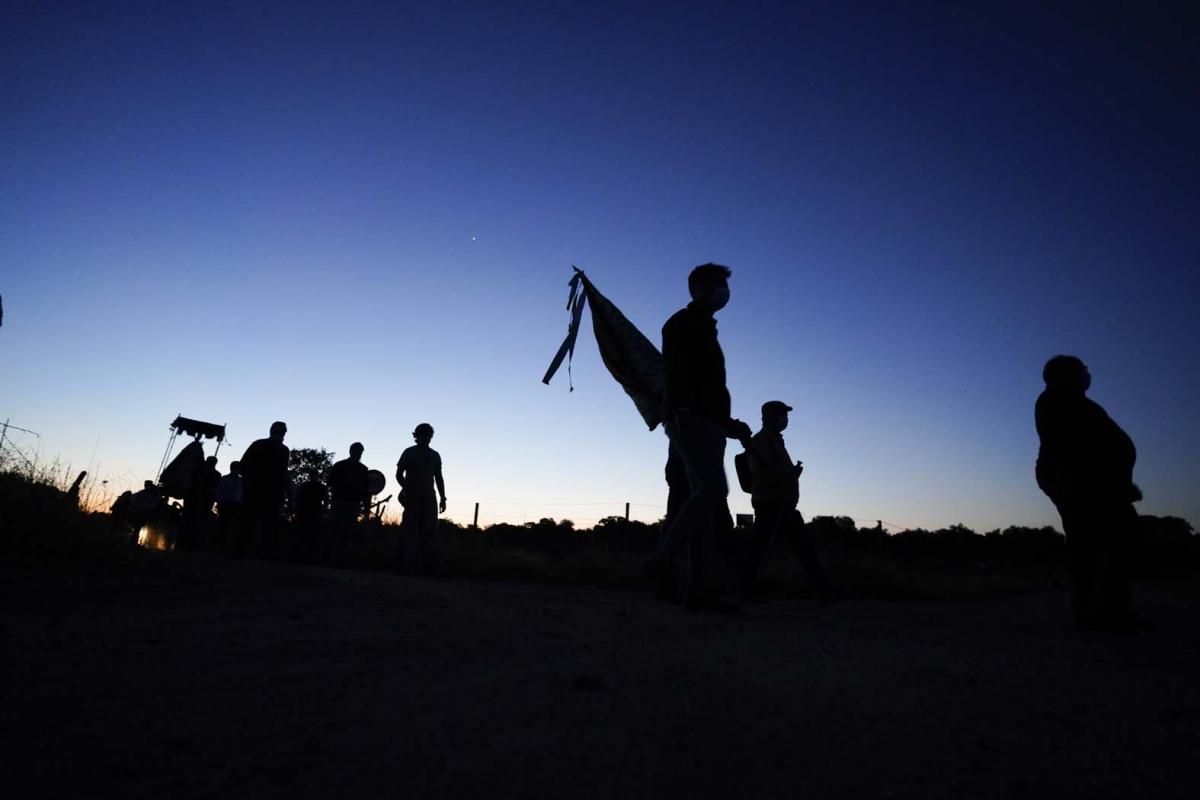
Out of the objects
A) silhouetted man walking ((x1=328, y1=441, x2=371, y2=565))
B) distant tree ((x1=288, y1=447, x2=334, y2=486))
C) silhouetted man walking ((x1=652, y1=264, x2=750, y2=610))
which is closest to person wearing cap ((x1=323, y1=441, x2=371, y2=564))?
silhouetted man walking ((x1=328, y1=441, x2=371, y2=565))

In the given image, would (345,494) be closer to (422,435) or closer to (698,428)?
(422,435)

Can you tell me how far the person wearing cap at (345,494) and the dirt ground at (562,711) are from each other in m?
7.25

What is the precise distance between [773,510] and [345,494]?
22.5ft

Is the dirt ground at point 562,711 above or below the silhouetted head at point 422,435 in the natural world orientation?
below

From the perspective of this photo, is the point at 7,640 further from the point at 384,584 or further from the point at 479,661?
the point at 384,584

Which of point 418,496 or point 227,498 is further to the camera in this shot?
point 227,498

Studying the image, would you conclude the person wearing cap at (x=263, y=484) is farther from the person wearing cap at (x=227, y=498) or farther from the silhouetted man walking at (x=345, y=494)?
the person wearing cap at (x=227, y=498)

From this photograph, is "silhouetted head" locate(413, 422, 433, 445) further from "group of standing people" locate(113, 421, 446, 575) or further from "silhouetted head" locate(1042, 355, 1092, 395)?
"silhouetted head" locate(1042, 355, 1092, 395)

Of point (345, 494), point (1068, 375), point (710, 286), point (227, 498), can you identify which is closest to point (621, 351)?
point (710, 286)

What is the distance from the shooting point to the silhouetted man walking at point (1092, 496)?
4492 mm

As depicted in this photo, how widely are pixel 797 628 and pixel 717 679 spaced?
1.62m

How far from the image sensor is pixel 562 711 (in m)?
1.74

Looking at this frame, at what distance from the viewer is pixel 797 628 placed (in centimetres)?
354

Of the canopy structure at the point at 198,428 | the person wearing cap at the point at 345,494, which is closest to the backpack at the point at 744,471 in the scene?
the person wearing cap at the point at 345,494
